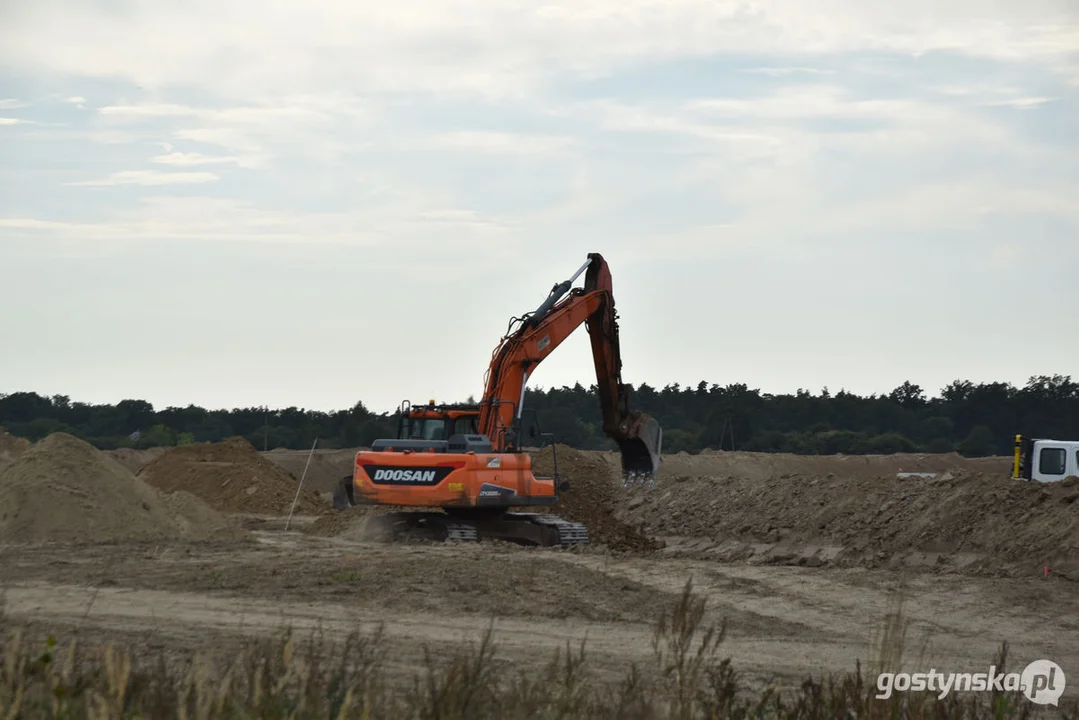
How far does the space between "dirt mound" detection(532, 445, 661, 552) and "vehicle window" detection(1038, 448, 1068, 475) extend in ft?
29.0

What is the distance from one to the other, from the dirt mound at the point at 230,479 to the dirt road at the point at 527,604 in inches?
643

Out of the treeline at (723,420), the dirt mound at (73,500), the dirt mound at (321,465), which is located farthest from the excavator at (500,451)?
the treeline at (723,420)

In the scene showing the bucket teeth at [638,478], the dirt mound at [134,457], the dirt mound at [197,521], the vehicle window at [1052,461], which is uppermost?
the vehicle window at [1052,461]

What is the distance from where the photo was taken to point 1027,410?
70.8 meters

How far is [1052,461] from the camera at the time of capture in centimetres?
2742

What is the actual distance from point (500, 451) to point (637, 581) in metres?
5.01

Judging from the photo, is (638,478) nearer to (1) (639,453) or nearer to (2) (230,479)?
(1) (639,453)

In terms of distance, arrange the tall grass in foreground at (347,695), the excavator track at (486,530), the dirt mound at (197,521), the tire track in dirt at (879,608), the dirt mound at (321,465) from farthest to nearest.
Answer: the dirt mound at (321,465)
the dirt mound at (197,521)
the excavator track at (486,530)
the tire track in dirt at (879,608)
the tall grass in foreground at (347,695)

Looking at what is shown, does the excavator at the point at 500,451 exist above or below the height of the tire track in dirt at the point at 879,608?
above

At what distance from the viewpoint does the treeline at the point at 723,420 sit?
223 ft

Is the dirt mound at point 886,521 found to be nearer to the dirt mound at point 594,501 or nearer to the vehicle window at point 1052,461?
the dirt mound at point 594,501

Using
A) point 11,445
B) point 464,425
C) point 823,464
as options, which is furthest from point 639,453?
point 823,464

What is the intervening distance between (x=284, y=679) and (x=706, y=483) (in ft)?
76.2

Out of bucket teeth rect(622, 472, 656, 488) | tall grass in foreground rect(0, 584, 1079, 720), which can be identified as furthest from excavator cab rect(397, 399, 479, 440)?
tall grass in foreground rect(0, 584, 1079, 720)
